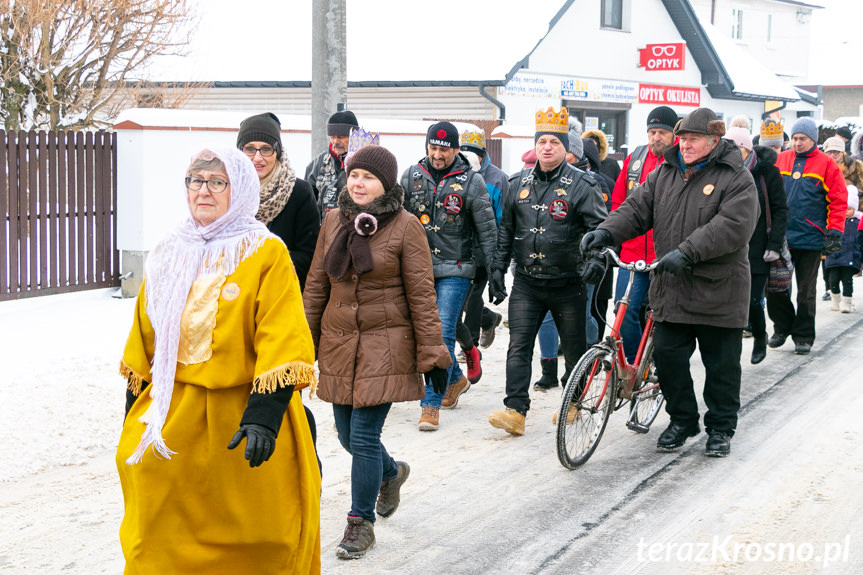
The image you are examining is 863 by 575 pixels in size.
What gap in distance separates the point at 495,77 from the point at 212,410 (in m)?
21.3

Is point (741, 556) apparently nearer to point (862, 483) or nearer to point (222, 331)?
point (862, 483)

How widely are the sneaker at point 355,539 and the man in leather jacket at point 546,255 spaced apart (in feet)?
6.77

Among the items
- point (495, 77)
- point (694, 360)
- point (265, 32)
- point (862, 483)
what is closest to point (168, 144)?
point (694, 360)

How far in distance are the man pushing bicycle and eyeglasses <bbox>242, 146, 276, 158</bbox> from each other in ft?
6.46

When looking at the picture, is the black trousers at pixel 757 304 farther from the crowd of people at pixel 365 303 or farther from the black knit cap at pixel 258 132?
the black knit cap at pixel 258 132

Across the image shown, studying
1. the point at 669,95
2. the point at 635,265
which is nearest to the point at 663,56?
the point at 669,95

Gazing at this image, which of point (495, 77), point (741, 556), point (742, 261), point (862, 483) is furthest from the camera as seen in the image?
point (495, 77)

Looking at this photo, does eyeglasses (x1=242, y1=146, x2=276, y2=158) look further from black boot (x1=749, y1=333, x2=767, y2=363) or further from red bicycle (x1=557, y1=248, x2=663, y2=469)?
black boot (x1=749, y1=333, x2=767, y2=363)

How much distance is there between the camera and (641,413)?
23.2 feet

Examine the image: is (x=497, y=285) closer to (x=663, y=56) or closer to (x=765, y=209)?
(x=765, y=209)

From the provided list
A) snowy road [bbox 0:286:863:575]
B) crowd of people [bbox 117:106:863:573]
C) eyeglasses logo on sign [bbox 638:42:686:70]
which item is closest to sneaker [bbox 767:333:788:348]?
crowd of people [bbox 117:106:863:573]

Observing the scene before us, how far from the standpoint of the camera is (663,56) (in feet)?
99.2

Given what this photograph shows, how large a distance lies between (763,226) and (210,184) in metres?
6.43

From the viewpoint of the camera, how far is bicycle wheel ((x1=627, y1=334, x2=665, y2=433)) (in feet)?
22.5
